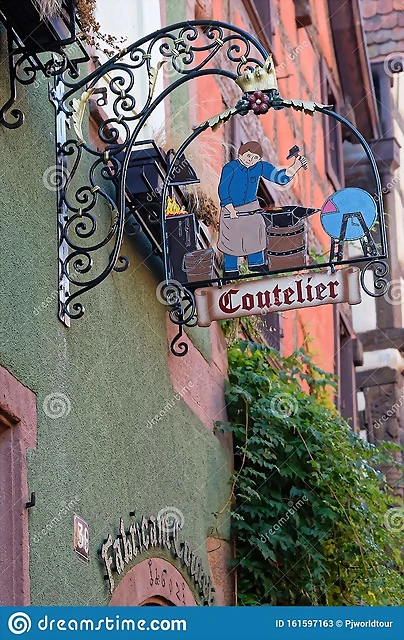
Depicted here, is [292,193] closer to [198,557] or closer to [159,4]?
[159,4]

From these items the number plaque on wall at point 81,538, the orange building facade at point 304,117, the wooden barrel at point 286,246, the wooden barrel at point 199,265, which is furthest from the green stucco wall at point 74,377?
the orange building facade at point 304,117

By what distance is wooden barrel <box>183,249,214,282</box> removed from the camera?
19.8 ft

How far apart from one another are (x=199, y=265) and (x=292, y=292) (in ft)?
1.84

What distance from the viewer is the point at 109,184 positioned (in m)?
6.79

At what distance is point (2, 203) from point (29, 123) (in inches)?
23.3

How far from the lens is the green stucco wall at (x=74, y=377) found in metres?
5.21

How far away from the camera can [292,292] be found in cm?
569

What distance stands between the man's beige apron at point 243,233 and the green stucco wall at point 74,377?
2.26 feet

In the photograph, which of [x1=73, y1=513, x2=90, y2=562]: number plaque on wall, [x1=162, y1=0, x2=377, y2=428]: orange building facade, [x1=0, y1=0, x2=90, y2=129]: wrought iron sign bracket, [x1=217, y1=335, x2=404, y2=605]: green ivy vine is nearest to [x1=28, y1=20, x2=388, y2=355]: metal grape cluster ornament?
[x1=0, y1=0, x2=90, y2=129]: wrought iron sign bracket

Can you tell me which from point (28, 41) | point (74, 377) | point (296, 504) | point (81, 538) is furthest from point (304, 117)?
point (81, 538)

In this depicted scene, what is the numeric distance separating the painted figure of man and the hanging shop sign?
1277 millimetres

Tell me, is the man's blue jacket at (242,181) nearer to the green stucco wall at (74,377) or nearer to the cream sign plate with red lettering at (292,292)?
the cream sign plate with red lettering at (292,292)

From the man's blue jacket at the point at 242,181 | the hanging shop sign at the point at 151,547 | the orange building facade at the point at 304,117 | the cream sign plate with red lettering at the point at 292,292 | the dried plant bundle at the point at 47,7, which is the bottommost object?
the hanging shop sign at the point at 151,547

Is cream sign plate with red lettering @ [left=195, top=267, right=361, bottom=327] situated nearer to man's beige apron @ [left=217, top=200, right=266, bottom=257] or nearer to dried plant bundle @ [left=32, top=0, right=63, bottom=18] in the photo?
man's beige apron @ [left=217, top=200, right=266, bottom=257]
